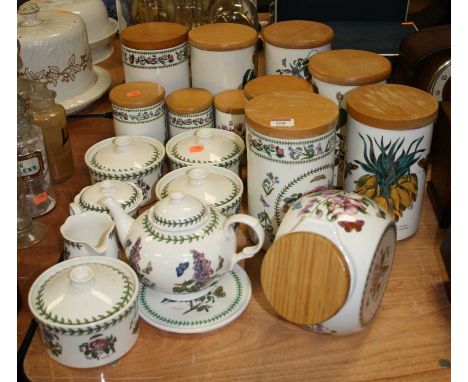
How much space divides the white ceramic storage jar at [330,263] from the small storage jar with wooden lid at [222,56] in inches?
19.1

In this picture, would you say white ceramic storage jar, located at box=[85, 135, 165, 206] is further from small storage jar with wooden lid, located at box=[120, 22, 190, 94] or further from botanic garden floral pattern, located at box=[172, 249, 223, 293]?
botanic garden floral pattern, located at box=[172, 249, 223, 293]

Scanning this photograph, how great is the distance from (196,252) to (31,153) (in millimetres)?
412

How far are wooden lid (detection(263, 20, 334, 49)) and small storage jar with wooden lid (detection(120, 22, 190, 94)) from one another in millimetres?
183

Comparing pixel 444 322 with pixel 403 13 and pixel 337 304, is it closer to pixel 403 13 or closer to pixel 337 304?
pixel 337 304

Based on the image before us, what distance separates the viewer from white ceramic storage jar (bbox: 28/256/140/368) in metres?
0.78

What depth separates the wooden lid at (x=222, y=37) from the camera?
48.4 inches

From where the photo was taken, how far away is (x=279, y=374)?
822 millimetres

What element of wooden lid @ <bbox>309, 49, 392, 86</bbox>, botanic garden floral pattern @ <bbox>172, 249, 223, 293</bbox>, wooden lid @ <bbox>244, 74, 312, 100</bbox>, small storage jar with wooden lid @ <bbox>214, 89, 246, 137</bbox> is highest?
wooden lid @ <bbox>309, 49, 392, 86</bbox>

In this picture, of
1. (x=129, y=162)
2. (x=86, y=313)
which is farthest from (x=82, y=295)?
(x=129, y=162)

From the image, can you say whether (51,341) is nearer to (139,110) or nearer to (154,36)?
(139,110)

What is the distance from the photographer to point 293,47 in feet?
3.99

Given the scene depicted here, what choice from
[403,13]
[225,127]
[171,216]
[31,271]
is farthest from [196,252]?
[403,13]

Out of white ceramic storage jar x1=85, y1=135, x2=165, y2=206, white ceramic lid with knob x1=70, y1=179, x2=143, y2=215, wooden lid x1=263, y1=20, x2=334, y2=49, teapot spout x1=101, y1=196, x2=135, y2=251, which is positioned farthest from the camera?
wooden lid x1=263, y1=20, x2=334, y2=49

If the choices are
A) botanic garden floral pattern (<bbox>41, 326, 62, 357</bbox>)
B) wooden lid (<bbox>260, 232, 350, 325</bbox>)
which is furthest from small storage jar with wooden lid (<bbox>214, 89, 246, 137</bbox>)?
botanic garden floral pattern (<bbox>41, 326, 62, 357</bbox>)
